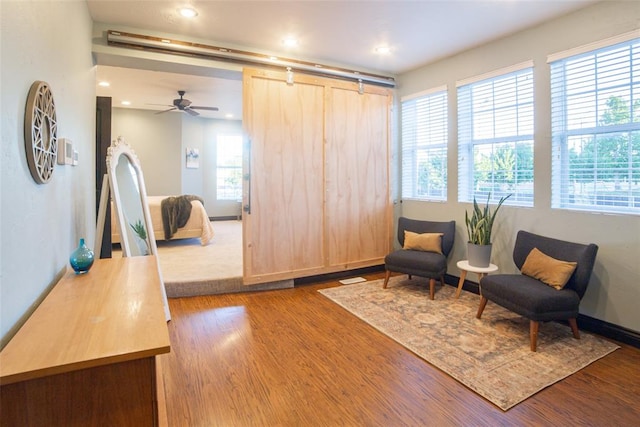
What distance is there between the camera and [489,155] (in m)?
3.68

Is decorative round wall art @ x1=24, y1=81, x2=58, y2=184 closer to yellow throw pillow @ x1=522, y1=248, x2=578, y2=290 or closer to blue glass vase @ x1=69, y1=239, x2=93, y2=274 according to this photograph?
blue glass vase @ x1=69, y1=239, x2=93, y2=274

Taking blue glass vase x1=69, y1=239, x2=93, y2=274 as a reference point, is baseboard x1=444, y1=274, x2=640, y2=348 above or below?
below

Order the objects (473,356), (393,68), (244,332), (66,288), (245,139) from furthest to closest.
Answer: (393,68) < (245,139) < (244,332) < (473,356) < (66,288)

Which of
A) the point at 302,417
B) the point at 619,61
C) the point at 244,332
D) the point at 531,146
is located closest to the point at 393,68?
the point at 531,146

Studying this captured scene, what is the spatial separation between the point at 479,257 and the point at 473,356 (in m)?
1.20

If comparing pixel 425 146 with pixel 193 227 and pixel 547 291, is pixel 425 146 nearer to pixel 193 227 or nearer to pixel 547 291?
pixel 547 291

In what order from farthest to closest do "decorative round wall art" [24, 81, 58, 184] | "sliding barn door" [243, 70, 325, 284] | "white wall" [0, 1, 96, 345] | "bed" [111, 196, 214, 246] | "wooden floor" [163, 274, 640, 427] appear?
"bed" [111, 196, 214, 246] < "sliding barn door" [243, 70, 325, 284] < "wooden floor" [163, 274, 640, 427] < "decorative round wall art" [24, 81, 58, 184] < "white wall" [0, 1, 96, 345]

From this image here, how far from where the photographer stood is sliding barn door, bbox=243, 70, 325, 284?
3706 mm

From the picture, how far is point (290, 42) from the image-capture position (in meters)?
3.55

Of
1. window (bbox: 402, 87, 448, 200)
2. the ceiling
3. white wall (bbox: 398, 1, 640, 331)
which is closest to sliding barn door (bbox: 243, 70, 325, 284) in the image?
the ceiling

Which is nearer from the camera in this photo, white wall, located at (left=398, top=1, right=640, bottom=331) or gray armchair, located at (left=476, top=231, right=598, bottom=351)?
gray armchair, located at (left=476, top=231, right=598, bottom=351)

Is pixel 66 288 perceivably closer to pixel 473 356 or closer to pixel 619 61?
pixel 473 356

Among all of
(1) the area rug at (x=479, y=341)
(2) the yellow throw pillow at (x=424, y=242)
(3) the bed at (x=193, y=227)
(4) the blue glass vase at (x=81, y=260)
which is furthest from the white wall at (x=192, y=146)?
(4) the blue glass vase at (x=81, y=260)

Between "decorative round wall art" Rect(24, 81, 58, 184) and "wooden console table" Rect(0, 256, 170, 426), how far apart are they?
1.98ft
